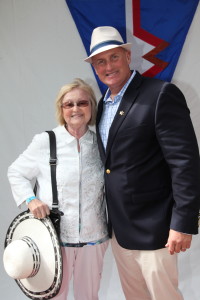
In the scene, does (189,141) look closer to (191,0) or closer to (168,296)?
(168,296)

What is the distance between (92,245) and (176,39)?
4.47 feet

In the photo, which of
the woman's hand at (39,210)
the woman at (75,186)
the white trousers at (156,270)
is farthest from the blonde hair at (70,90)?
the white trousers at (156,270)

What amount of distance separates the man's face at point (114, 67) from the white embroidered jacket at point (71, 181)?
314 millimetres

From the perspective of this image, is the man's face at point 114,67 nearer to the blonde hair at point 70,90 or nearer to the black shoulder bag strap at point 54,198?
the blonde hair at point 70,90

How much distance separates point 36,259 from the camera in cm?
162

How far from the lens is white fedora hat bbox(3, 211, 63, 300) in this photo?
1.57 metres

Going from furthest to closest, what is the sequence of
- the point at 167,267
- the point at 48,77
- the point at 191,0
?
the point at 48,77, the point at 191,0, the point at 167,267

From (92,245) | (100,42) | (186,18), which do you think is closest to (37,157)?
(92,245)

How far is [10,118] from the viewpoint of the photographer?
2.38 meters

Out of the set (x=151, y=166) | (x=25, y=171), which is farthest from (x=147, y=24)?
(x=25, y=171)

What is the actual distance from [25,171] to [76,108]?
16.5 inches

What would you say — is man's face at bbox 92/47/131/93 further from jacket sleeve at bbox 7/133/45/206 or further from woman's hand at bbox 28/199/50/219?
woman's hand at bbox 28/199/50/219

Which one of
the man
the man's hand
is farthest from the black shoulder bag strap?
the man's hand

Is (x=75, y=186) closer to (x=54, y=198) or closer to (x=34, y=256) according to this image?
(x=54, y=198)
